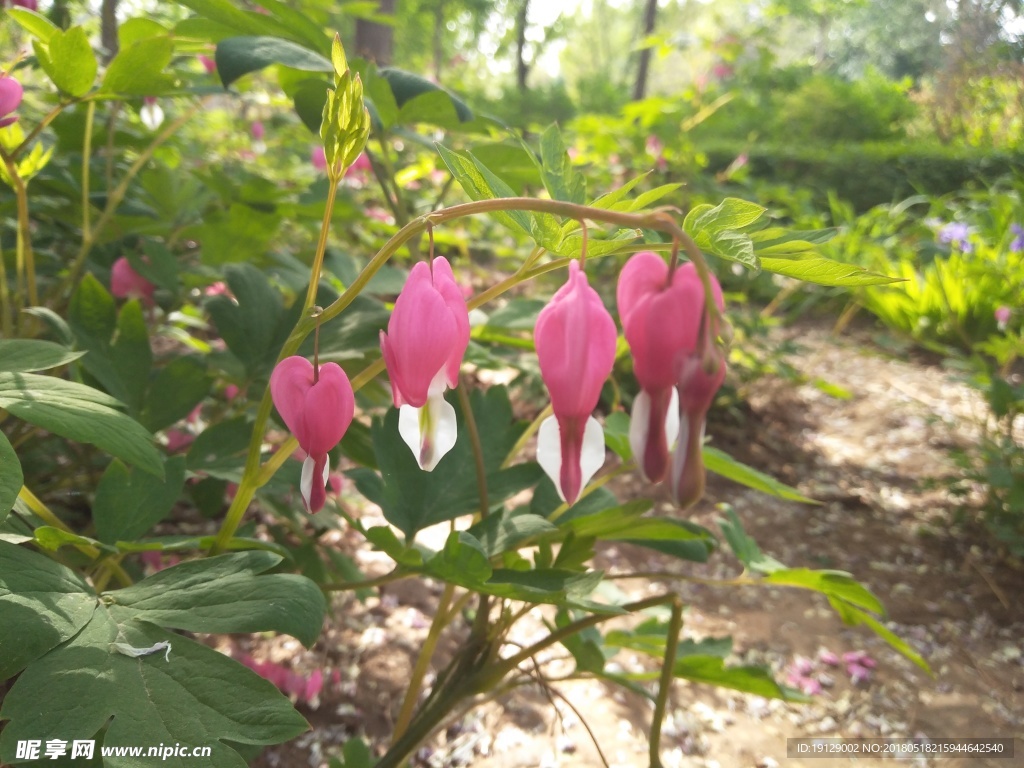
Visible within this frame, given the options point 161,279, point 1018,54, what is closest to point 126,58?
point 161,279

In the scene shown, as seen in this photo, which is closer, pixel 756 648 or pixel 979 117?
pixel 756 648

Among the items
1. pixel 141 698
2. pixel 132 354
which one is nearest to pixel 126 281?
pixel 132 354

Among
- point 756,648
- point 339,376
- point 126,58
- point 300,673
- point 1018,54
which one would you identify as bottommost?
point 756,648

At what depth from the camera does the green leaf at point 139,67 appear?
0.83 metres

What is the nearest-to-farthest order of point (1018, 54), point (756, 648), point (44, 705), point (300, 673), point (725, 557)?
point (44, 705)
point (300, 673)
point (756, 648)
point (725, 557)
point (1018, 54)

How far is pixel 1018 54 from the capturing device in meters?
12.5

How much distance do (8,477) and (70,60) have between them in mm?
553

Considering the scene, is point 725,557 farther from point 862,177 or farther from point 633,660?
point 862,177

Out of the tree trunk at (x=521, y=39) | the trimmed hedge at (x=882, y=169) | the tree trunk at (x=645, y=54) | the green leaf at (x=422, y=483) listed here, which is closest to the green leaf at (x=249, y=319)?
the green leaf at (x=422, y=483)

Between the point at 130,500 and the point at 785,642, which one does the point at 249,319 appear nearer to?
the point at 130,500

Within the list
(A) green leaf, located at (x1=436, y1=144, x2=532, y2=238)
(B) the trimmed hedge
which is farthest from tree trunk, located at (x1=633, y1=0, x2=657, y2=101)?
(A) green leaf, located at (x1=436, y1=144, x2=532, y2=238)

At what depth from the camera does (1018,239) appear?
304cm

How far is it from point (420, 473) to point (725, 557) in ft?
5.54

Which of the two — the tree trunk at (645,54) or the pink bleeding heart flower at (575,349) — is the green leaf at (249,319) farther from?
the tree trunk at (645,54)
